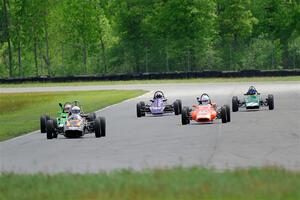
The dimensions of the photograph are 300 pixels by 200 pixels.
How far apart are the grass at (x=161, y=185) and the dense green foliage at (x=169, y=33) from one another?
260 feet

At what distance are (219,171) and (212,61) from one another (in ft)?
271

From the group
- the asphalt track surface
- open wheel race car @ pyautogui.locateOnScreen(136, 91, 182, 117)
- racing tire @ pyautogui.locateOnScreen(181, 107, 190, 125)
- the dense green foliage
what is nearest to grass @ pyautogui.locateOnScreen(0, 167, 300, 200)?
the asphalt track surface

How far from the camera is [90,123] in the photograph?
24500mm

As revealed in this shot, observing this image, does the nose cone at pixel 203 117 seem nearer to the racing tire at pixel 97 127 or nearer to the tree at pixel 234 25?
the racing tire at pixel 97 127

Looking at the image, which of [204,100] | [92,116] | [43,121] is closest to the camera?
[92,116]

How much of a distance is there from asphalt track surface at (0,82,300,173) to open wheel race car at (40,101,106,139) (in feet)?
0.74

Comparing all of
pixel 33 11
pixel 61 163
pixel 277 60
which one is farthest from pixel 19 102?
pixel 33 11

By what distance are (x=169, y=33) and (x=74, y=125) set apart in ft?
258

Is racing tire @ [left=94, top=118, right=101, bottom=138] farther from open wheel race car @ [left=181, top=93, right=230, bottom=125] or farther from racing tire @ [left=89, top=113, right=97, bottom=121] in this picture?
open wheel race car @ [left=181, top=93, right=230, bottom=125]

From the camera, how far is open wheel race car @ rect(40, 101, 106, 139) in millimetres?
23719

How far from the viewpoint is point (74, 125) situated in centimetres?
2373

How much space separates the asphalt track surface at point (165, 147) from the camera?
1691 centimetres

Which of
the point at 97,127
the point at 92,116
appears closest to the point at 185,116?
the point at 92,116

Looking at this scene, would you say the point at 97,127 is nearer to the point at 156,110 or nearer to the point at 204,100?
the point at 204,100
